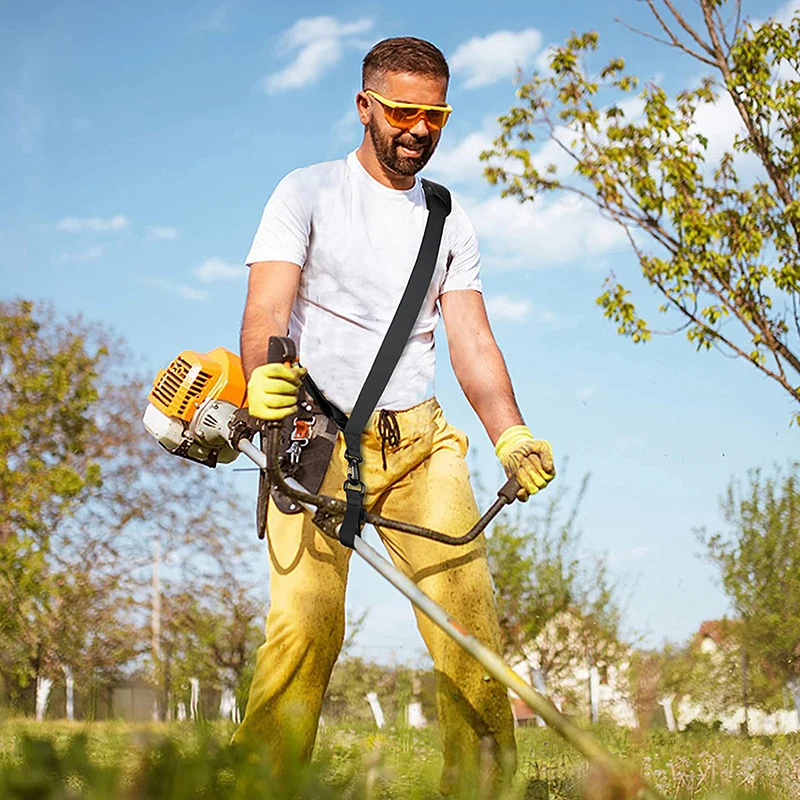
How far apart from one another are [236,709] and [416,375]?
124 cm

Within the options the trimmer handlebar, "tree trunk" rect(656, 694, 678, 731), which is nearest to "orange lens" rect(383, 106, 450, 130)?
the trimmer handlebar

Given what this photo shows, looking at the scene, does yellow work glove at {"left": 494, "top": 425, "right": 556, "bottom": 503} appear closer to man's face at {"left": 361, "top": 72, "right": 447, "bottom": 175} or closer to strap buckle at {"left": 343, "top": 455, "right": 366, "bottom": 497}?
strap buckle at {"left": 343, "top": 455, "right": 366, "bottom": 497}

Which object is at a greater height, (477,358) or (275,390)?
(477,358)

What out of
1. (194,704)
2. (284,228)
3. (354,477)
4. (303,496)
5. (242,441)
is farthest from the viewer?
(284,228)

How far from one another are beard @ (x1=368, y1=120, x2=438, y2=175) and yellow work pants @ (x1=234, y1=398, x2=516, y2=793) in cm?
80

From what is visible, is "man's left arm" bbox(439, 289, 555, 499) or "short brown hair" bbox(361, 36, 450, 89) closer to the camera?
"short brown hair" bbox(361, 36, 450, 89)

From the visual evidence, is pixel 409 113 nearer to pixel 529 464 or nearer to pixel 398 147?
pixel 398 147

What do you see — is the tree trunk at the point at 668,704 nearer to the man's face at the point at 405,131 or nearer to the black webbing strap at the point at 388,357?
the black webbing strap at the point at 388,357

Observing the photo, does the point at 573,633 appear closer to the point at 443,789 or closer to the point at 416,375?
the point at 416,375

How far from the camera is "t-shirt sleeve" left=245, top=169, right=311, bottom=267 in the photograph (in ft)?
12.4

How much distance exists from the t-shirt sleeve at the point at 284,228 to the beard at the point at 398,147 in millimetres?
305

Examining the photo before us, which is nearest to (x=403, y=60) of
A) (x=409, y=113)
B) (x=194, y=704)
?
(x=409, y=113)

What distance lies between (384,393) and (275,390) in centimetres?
73

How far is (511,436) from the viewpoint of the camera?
12.6ft
